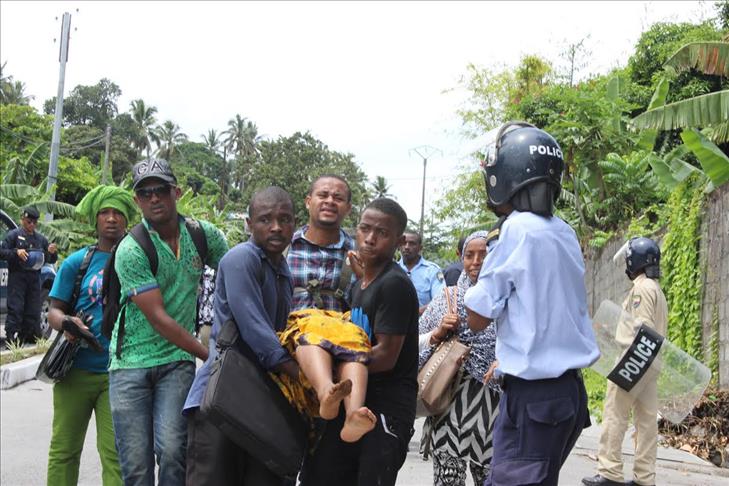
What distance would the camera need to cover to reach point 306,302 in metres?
4.19

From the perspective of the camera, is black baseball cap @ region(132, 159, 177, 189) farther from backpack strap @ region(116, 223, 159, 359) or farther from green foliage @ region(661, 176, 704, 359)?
green foliage @ region(661, 176, 704, 359)

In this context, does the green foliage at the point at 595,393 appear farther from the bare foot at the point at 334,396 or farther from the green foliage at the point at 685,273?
the bare foot at the point at 334,396

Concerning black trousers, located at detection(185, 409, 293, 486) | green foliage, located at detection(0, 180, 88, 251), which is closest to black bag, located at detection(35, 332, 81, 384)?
black trousers, located at detection(185, 409, 293, 486)

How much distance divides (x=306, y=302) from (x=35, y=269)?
9.48 metres

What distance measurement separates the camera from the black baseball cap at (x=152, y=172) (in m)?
4.22

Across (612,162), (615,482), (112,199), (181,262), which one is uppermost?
(612,162)

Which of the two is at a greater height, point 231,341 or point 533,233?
point 533,233

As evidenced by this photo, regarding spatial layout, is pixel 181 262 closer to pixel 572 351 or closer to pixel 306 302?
pixel 306 302

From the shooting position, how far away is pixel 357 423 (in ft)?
10.8

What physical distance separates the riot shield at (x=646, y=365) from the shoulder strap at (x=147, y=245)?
278 cm

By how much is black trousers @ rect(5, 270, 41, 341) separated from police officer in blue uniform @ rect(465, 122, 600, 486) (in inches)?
419

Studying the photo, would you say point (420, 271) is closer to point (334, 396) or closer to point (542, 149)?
point (542, 149)

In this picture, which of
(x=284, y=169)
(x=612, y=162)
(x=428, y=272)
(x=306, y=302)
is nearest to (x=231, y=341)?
(x=306, y=302)

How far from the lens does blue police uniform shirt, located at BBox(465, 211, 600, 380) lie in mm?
3178
